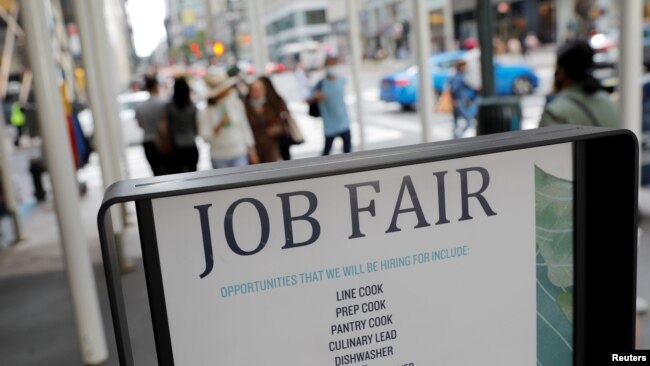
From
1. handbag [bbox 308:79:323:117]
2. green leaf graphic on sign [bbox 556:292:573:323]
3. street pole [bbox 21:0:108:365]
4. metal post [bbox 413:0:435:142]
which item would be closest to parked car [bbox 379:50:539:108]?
handbag [bbox 308:79:323:117]

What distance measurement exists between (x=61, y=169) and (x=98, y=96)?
3.20 metres

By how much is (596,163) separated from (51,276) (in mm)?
6299

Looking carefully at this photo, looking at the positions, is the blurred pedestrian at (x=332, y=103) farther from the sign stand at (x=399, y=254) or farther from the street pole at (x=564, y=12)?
the street pole at (x=564, y=12)

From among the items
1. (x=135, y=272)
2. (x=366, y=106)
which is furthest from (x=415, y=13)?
(x=366, y=106)

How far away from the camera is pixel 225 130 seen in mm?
7051

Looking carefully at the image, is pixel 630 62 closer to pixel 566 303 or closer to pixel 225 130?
pixel 566 303

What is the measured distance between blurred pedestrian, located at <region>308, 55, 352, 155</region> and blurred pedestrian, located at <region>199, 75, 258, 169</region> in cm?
222

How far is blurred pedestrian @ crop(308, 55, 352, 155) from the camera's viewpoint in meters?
9.16

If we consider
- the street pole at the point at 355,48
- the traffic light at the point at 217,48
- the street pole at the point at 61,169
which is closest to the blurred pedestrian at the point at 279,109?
the street pole at the point at 355,48

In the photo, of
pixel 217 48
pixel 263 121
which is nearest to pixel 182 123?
pixel 263 121

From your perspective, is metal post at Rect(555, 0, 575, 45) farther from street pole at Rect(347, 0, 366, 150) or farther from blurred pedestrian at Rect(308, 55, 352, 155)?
blurred pedestrian at Rect(308, 55, 352, 155)

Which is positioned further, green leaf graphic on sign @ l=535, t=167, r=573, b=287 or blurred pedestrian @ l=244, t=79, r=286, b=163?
blurred pedestrian @ l=244, t=79, r=286, b=163

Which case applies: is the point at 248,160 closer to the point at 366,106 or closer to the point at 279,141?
the point at 279,141

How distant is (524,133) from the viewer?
63.6 inches
